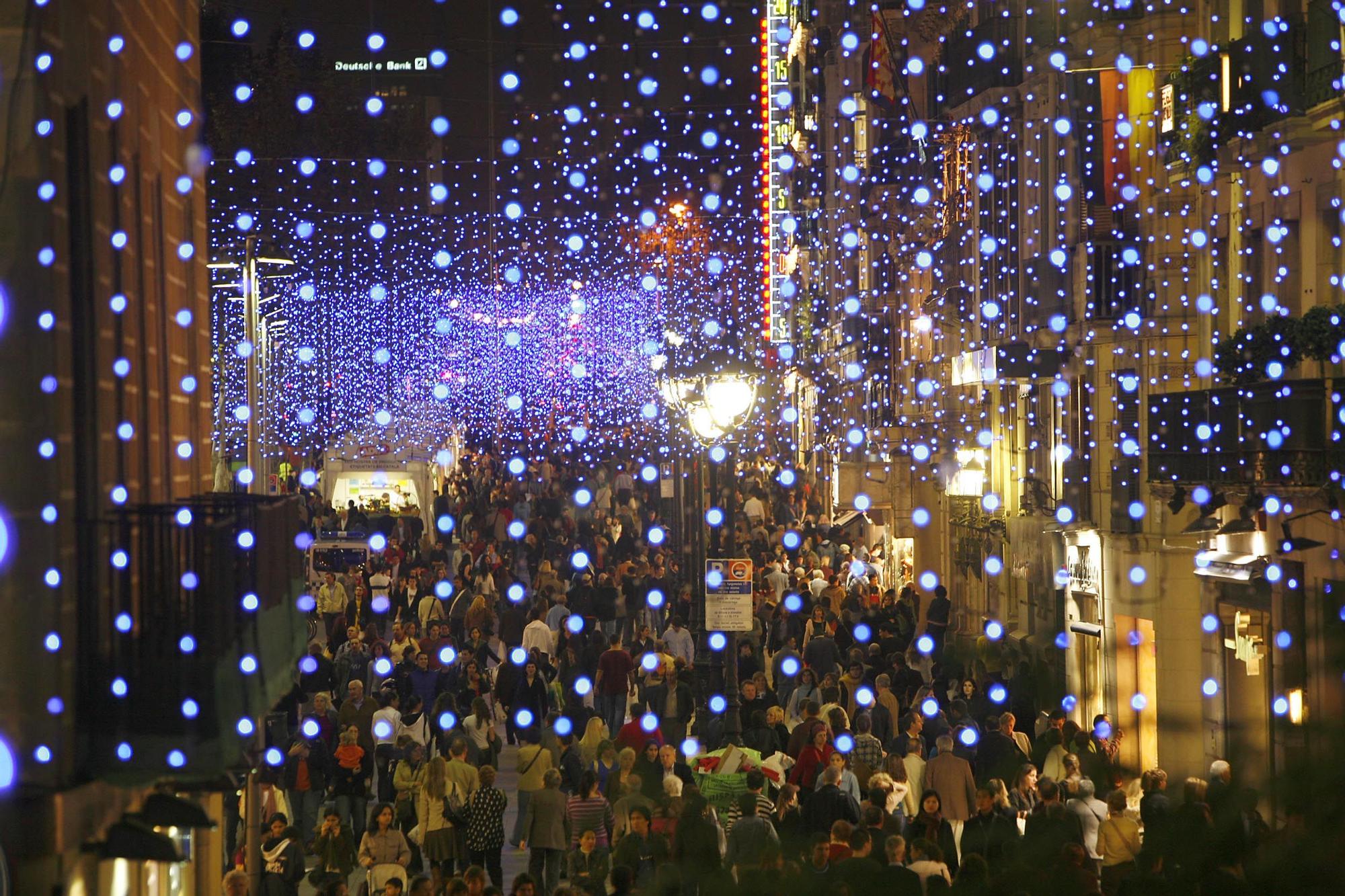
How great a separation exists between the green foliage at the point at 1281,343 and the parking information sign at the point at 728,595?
4778 millimetres

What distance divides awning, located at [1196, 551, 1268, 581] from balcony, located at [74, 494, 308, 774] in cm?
1205

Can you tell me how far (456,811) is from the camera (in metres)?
12.1

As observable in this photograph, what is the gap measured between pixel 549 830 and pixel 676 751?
1.90 metres

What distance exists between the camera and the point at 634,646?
20.3 metres

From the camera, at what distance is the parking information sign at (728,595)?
55.9 feet

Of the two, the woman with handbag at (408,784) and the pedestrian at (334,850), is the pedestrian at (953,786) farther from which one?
the pedestrian at (334,850)

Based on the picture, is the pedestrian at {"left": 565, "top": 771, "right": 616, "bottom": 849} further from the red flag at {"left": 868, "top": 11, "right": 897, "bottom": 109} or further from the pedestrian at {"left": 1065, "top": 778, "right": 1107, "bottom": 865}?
the red flag at {"left": 868, "top": 11, "right": 897, "bottom": 109}

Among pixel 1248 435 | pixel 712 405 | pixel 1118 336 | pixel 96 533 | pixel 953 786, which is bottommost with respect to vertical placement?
pixel 953 786

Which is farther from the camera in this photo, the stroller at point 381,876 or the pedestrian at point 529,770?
the pedestrian at point 529,770

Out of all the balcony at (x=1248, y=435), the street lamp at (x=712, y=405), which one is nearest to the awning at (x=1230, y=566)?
the balcony at (x=1248, y=435)

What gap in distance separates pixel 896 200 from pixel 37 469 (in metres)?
33.0

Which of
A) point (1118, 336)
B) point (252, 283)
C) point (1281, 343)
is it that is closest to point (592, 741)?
point (252, 283)

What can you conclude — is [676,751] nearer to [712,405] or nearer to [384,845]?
[384,845]

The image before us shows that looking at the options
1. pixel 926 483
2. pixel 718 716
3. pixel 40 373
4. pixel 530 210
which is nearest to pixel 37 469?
pixel 40 373
